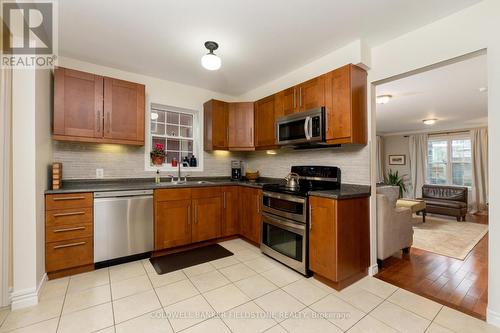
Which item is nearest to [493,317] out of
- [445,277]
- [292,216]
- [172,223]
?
[445,277]

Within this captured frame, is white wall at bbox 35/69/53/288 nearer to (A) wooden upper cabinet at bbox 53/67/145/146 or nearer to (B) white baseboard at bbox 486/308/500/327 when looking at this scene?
(A) wooden upper cabinet at bbox 53/67/145/146

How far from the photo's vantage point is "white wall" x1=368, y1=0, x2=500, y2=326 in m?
1.65

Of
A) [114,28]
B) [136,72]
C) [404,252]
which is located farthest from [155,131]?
[404,252]

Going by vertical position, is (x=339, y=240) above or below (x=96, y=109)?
below

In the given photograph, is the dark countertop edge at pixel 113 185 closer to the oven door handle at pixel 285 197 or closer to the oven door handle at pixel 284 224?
the oven door handle at pixel 285 197

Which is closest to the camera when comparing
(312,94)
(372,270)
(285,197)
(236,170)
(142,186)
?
(372,270)

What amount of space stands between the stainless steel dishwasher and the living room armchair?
2.85 metres

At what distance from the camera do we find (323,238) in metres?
2.17

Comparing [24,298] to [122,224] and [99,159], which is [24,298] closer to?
[122,224]

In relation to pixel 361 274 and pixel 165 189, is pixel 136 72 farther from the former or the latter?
pixel 361 274

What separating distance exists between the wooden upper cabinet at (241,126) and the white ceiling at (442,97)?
2301 millimetres

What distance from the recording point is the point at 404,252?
310 cm

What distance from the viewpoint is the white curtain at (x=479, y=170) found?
6.00 meters

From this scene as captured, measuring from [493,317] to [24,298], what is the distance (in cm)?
378
